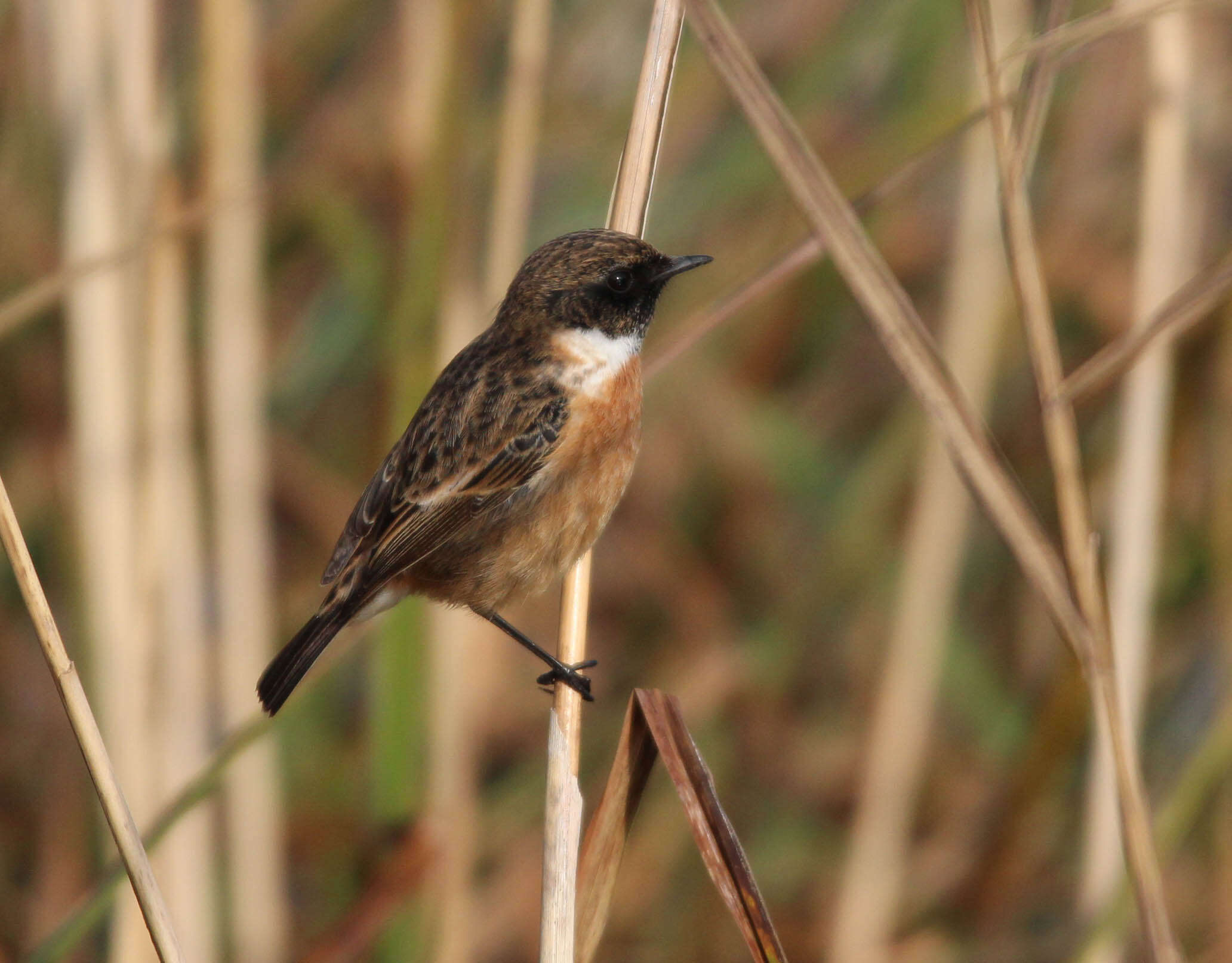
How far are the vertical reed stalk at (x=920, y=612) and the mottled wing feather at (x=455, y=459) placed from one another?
1.15 m

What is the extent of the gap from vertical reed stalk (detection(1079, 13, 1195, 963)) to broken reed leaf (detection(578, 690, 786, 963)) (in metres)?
1.48

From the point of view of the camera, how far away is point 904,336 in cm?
159

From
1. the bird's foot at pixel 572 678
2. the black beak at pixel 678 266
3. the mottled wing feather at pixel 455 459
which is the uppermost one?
the black beak at pixel 678 266

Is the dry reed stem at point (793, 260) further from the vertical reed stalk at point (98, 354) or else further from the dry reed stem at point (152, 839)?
the vertical reed stalk at point (98, 354)

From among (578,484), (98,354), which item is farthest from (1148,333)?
(98,354)

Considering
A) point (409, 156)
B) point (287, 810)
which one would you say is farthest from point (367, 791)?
point (409, 156)

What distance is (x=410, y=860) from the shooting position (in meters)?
2.58

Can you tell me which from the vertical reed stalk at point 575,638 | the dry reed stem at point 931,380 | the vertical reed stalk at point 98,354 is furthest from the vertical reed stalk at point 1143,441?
the vertical reed stalk at point 98,354

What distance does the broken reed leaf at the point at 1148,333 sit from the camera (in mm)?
1598

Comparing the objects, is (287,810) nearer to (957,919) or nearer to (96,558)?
(96,558)

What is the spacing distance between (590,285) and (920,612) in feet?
4.12

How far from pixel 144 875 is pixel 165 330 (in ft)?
5.35

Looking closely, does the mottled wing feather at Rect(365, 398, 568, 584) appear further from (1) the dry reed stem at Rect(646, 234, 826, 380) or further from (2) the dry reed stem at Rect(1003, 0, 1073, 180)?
(2) the dry reed stem at Rect(1003, 0, 1073, 180)

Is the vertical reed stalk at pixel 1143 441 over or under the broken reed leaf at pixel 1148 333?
over
